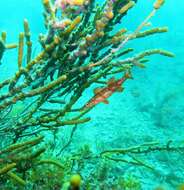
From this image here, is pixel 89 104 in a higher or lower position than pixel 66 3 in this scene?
lower

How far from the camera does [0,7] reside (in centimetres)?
3159

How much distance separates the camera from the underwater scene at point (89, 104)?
2475mm

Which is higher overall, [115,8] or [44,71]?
[115,8]

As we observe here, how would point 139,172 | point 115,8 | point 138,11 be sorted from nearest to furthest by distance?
point 115,8 → point 139,172 → point 138,11

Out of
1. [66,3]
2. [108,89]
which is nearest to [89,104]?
[108,89]

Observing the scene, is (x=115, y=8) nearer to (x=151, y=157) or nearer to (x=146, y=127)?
(x=151, y=157)

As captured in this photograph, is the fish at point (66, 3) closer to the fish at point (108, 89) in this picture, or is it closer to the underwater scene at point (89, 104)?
the underwater scene at point (89, 104)

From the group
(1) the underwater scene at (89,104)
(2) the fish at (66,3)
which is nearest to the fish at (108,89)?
(1) the underwater scene at (89,104)

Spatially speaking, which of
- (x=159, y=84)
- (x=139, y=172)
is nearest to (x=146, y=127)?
(x=139, y=172)

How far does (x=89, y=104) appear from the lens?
286cm

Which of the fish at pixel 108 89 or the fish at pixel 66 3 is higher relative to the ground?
the fish at pixel 66 3

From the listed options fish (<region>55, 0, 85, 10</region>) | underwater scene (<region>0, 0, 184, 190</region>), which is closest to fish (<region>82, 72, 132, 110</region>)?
underwater scene (<region>0, 0, 184, 190</region>)

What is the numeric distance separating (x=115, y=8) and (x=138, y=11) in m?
32.8

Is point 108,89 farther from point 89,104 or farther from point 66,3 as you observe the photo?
point 66,3
